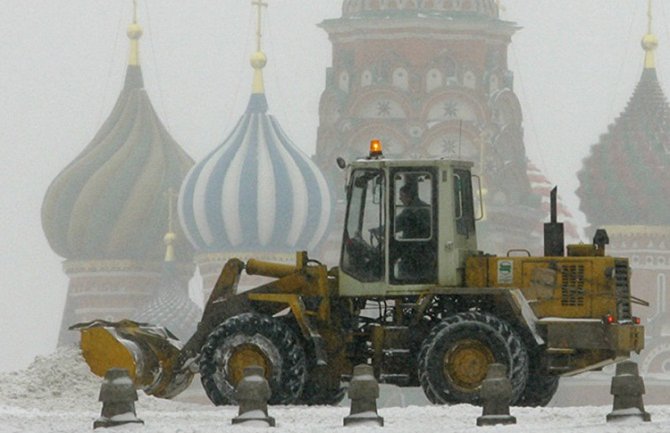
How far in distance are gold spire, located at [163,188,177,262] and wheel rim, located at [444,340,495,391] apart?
91365 mm

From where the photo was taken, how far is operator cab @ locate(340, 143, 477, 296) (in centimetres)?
2330

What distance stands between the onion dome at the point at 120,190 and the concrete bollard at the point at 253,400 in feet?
309

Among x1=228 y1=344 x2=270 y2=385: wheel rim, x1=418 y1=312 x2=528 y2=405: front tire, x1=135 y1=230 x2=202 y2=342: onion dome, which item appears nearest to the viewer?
x1=418 y1=312 x2=528 y2=405: front tire

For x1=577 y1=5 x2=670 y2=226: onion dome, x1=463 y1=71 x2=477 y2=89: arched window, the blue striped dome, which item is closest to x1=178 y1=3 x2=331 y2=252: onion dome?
the blue striped dome

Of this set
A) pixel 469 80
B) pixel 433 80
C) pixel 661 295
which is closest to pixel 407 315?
pixel 661 295

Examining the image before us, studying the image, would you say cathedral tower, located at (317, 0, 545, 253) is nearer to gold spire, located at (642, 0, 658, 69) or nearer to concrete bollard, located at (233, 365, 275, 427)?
gold spire, located at (642, 0, 658, 69)

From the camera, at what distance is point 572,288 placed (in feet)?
77.9

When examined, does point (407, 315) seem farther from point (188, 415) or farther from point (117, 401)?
point (117, 401)

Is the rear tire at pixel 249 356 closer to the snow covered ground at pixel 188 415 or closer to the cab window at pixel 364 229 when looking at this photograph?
the snow covered ground at pixel 188 415

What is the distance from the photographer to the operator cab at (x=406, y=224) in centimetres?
2330

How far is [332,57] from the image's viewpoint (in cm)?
11131

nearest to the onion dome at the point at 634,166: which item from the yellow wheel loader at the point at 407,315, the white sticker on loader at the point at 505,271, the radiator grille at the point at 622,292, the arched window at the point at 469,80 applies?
the arched window at the point at 469,80

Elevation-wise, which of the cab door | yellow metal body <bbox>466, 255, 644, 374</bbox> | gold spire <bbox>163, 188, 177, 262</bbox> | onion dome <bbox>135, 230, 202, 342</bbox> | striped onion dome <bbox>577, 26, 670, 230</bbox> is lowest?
yellow metal body <bbox>466, 255, 644, 374</bbox>

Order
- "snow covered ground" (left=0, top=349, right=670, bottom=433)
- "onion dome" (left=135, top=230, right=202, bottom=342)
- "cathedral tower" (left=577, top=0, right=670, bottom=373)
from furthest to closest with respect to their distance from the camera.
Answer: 1. "cathedral tower" (left=577, top=0, right=670, bottom=373)
2. "onion dome" (left=135, top=230, right=202, bottom=342)
3. "snow covered ground" (left=0, top=349, right=670, bottom=433)
